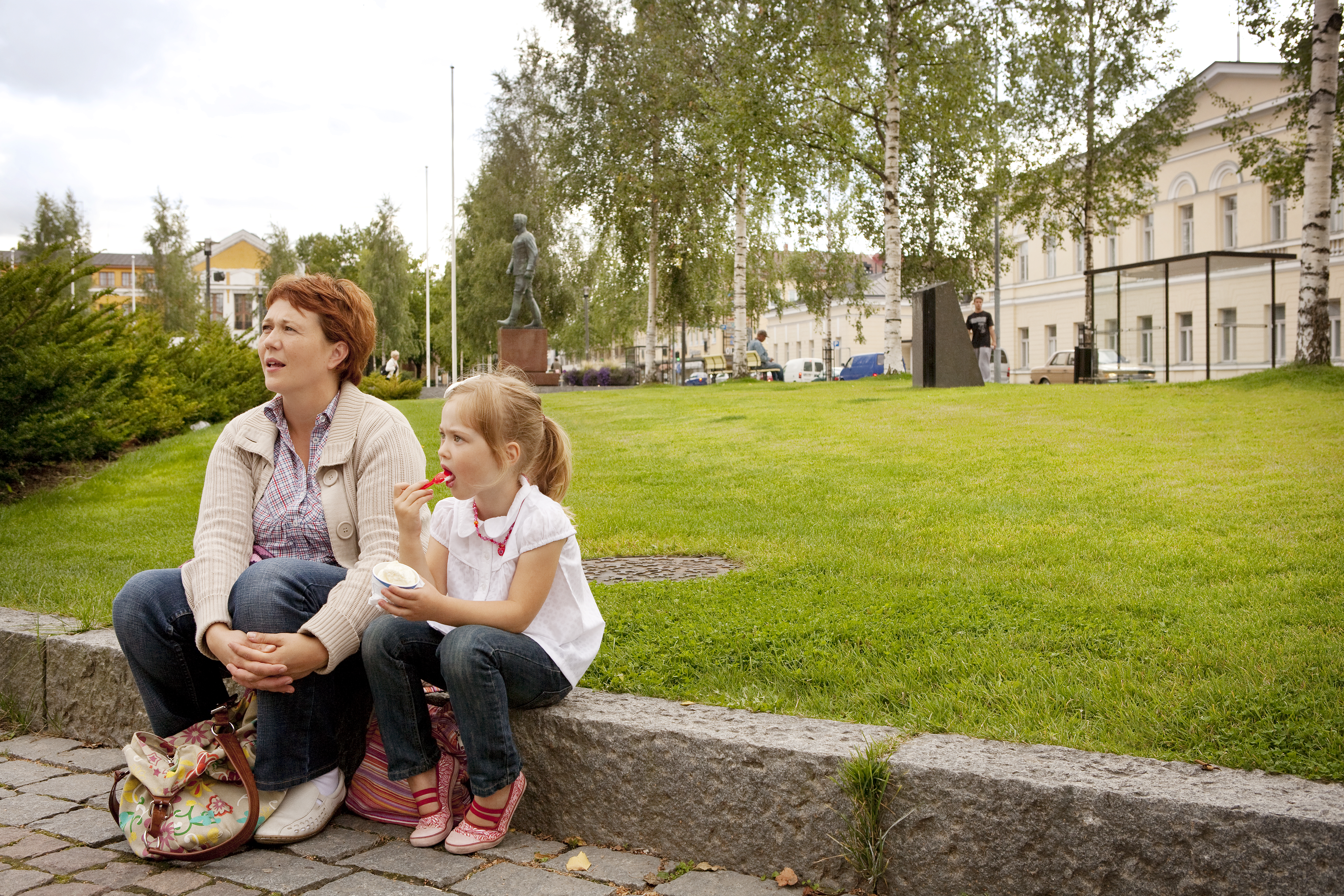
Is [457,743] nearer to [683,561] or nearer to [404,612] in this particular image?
[404,612]

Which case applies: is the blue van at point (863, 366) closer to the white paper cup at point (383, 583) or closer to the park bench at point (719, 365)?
the park bench at point (719, 365)

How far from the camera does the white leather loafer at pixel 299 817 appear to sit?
116 inches

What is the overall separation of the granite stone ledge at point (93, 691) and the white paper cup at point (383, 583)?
4.47 feet

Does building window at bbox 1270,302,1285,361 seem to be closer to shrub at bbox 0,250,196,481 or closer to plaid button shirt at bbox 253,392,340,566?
shrub at bbox 0,250,196,481

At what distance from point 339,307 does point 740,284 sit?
86.3 ft

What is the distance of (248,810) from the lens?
291 cm

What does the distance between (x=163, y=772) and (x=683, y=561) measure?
283cm

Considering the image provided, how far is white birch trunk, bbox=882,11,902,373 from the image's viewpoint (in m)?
21.8

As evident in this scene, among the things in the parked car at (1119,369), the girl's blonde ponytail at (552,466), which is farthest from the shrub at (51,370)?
the parked car at (1119,369)

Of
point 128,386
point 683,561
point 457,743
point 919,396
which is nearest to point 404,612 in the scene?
point 457,743

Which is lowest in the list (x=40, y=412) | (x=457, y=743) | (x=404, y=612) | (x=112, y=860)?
(x=112, y=860)

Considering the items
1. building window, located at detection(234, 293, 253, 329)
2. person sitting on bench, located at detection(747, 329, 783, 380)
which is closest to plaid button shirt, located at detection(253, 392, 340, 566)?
person sitting on bench, located at detection(747, 329, 783, 380)

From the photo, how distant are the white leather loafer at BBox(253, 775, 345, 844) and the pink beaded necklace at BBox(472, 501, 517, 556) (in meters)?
0.87

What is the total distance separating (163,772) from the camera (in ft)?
9.53
